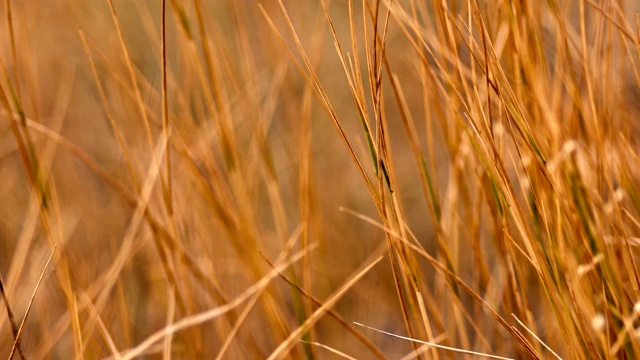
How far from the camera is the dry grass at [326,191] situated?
1.89 feet

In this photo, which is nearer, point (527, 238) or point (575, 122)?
point (527, 238)

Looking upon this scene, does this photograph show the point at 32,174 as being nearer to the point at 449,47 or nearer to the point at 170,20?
the point at 449,47

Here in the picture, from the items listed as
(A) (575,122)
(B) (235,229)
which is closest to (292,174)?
(B) (235,229)

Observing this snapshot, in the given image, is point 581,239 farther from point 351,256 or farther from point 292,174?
point 292,174

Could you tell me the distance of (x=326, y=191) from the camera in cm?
132

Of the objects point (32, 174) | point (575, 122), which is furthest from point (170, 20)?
point (575, 122)

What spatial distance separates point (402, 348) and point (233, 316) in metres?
0.39

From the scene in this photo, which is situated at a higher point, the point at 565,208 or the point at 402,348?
the point at 565,208

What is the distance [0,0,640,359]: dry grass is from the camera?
0.58 meters

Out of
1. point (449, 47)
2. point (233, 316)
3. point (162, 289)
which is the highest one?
point (449, 47)

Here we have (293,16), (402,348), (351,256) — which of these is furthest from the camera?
(293,16)

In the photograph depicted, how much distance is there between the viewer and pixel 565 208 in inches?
21.9

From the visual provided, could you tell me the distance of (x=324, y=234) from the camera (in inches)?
43.9

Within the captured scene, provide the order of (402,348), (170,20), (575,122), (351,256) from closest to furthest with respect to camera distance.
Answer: (575,122) < (402,348) < (351,256) < (170,20)
